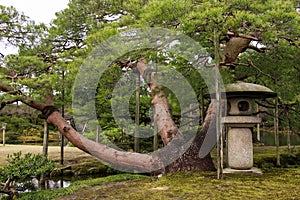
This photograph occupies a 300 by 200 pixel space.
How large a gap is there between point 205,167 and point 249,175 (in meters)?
1.04

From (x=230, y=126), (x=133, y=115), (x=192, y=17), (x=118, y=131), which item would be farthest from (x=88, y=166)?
(x=192, y=17)

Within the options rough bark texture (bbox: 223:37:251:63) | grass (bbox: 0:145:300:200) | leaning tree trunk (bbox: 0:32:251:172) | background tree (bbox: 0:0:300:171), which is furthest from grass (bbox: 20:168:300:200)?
rough bark texture (bbox: 223:37:251:63)

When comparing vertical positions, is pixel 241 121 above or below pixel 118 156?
above

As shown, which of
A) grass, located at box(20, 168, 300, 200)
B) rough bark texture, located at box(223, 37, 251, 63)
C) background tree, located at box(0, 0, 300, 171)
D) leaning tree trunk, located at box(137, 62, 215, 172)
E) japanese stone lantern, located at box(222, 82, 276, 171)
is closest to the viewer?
grass, located at box(20, 168, 300, 200)

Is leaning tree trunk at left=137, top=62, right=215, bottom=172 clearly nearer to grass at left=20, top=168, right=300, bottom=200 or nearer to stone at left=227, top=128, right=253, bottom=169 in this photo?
grass at left=20, top=168, right=300, bottom=200

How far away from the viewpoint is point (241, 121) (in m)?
5.71

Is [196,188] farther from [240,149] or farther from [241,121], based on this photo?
[241,121]

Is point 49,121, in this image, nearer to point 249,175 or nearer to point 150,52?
point 150,52

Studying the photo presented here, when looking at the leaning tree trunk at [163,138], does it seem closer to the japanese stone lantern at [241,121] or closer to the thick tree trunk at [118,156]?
the thick tree trunk at [118,156]

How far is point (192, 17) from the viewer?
4566mm

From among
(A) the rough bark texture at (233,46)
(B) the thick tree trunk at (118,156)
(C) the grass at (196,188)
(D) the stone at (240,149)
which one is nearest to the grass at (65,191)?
(C) the grass at (196,188)

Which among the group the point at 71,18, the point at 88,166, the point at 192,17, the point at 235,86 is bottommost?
the point at 88,166

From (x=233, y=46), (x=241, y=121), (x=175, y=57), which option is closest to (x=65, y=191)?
(x=175, y=57)

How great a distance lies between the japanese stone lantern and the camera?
571cm
